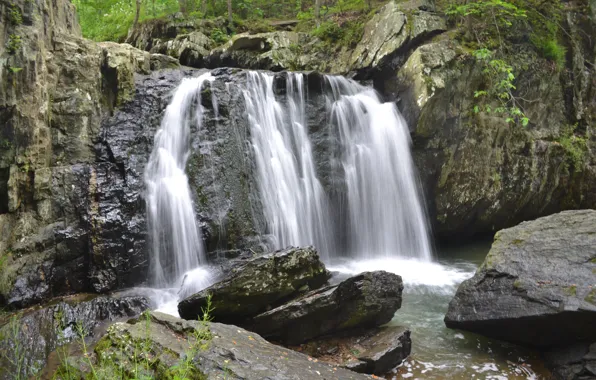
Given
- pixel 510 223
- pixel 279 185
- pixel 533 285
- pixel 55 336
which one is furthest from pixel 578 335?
pixel 510 223

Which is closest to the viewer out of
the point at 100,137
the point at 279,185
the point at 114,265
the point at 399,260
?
the point at 114,265

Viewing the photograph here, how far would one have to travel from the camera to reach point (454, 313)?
19.2ft

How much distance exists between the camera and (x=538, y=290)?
17.2 ft

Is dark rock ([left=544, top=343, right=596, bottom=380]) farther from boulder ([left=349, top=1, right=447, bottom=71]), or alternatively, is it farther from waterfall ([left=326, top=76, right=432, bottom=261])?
boulder ([left=349, top=1, right=447, bottom=71])

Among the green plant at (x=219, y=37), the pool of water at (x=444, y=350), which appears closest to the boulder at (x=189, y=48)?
the green plant at (x=219, y=37)

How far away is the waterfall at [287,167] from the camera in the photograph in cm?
879

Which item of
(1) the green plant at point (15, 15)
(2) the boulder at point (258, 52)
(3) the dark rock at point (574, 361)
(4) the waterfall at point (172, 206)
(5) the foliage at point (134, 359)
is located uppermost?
(2) the boulder at point (258, 52)

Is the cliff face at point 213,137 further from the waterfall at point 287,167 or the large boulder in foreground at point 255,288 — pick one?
the large boulder in foreground at point 255,288

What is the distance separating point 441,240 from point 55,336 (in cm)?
942

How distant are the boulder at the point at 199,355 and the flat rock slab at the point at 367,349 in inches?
24.9

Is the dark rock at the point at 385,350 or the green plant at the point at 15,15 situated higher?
the green plant at the point at 15,15

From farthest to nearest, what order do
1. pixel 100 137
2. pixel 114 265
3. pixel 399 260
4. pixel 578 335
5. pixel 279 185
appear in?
pixel 399 260
pixel 279 185
pixel 100 137
pixel 114 265
pixel 578 335

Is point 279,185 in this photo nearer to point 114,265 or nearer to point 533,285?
point 114,265

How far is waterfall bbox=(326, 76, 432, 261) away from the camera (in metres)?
9.97
